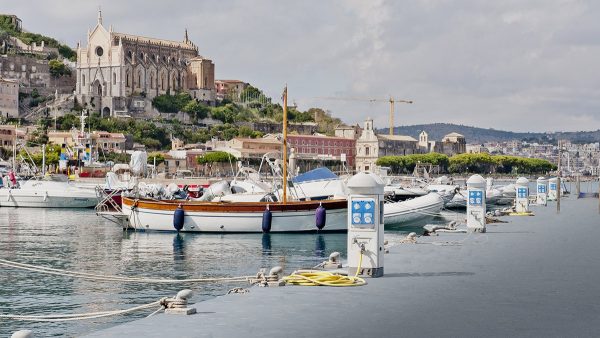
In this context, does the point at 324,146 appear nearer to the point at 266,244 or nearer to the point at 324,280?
the point at 266,244

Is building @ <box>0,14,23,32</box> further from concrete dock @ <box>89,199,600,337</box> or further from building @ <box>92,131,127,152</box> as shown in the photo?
concrete dock @ <box>89,199,600,337</box>

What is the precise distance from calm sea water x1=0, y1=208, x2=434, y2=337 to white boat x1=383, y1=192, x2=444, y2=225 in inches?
24.0

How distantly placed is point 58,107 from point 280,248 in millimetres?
124681

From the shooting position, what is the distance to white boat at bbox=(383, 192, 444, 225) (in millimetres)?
39656

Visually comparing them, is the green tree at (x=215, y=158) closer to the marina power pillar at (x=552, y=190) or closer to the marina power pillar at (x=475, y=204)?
the marina power pillar at (x=552, y=190)

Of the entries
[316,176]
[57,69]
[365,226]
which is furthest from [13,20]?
[365,226]

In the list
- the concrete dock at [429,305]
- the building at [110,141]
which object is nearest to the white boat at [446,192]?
the concrete dock at [429,305]

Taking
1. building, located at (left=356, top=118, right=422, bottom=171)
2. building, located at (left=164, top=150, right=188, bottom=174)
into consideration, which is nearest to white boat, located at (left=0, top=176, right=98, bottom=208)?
building, located at (left=164, top=150, right=188, bottom=174)

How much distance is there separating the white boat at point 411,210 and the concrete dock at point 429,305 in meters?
20.2

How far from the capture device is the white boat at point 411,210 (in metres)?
39.7

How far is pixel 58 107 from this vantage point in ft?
491

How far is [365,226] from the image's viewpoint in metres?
15.5

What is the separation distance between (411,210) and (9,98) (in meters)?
120

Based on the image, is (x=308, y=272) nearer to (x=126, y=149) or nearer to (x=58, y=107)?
(x=126, y=149)
